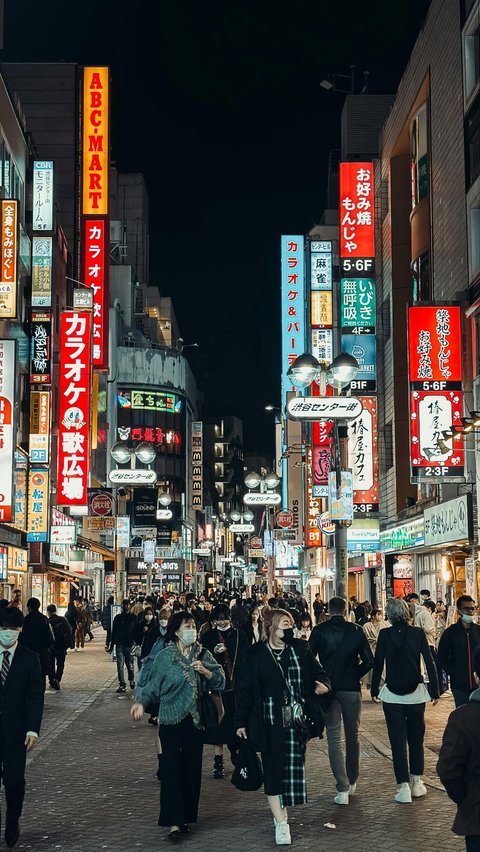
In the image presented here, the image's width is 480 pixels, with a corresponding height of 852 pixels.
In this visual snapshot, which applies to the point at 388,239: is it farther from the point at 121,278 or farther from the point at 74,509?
the point at 121,278

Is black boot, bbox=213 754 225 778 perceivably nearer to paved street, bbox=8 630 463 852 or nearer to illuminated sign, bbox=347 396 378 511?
paved street, bbox=8 630 463 852

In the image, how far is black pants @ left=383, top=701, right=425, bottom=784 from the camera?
1037cm

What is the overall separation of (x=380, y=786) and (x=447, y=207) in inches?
823

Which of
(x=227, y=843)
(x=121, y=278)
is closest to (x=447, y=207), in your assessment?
(x=227, y=843)

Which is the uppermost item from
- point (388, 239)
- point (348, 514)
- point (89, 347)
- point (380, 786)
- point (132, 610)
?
point (388, 239)

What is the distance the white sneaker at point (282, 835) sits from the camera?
8750 millimetres

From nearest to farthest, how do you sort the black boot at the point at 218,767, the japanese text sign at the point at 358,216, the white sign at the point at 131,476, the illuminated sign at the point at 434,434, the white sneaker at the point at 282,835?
1. the white sneaker at the point at 282,835
2. the black boot at the point at 218,767
3. the illuminated sign at the point at 434,434
4. the white sign at the point at 131,476
5. the japanese text sign at the point at 358,216

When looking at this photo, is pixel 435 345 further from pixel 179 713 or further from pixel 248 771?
pixel 248 771

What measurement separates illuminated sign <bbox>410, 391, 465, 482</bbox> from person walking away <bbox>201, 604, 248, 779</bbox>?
13.6m

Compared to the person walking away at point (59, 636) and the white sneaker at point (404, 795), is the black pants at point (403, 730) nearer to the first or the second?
the white sneaker at point (404, 795)

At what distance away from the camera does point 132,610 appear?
23750mm

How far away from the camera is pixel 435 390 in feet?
88.1

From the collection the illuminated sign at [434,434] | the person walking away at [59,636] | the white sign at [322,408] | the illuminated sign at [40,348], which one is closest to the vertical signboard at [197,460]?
the illuminated sign at [40,348]

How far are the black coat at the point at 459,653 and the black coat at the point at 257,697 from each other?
3516 mm
